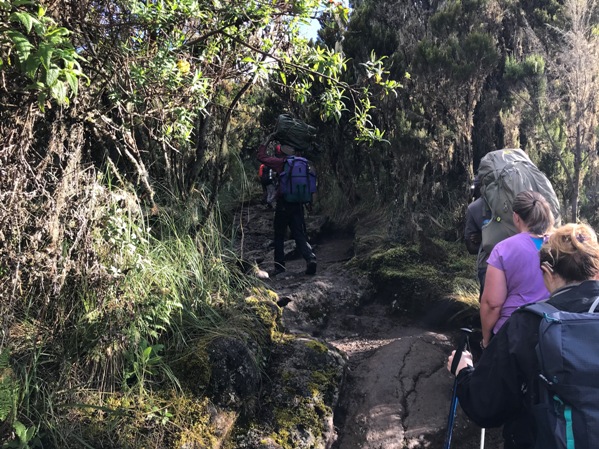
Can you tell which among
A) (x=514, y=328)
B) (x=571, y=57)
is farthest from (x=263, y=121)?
(x=514, y=328)

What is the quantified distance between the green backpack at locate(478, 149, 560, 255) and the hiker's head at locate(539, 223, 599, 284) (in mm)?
1795

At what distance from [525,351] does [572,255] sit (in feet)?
1.47

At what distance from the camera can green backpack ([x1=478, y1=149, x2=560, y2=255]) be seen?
13.1 ft

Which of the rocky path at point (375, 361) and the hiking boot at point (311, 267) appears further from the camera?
the hiking boot at point (311, 267)

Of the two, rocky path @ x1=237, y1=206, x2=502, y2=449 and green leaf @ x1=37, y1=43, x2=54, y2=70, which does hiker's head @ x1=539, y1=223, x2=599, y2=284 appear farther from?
green leaf @ x1=37, y1=43, x2=54, y2=70

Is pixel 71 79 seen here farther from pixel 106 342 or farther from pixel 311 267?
pixel 311 267

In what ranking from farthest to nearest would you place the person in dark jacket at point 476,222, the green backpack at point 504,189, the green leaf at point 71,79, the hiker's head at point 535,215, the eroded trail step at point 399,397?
1. the person in dark jacket at point 476,222
2. the green backpack at point 504,189
3. the eroded trail step at point 399,397
4. the hiker's head at point 535,215
5. the green leaf at point 71,79

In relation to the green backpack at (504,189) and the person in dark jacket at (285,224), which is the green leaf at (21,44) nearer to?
the green backpack at (504,189)

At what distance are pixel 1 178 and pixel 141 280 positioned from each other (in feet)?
3.51

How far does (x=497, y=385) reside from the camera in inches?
81.0

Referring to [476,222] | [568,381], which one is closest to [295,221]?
[476,222]

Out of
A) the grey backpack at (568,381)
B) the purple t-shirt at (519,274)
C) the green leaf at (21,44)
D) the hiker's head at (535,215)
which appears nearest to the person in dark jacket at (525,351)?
the grey backpack at (568,381)

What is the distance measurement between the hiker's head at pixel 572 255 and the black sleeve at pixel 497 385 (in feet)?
1.08

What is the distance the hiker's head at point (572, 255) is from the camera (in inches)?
81.7
